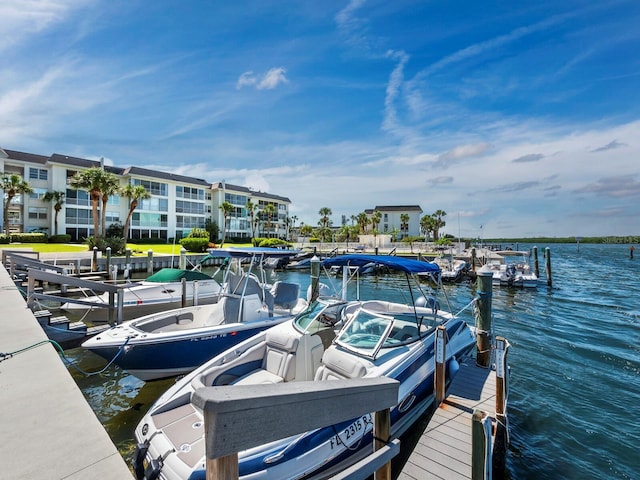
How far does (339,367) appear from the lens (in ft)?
17.0

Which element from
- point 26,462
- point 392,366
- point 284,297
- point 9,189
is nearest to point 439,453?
point 392,366

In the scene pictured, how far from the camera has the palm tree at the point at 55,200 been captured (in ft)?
135

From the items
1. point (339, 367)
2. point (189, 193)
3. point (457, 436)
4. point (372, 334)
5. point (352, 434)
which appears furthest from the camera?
point (189, 193)

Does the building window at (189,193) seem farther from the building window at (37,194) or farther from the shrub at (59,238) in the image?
the shrub at (59,238)

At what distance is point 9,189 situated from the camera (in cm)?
3725

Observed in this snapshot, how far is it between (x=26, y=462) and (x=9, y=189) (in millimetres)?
48149

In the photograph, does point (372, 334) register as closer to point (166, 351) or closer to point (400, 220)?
point (166, 351)

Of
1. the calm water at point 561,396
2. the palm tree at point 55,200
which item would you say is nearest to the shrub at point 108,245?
the palm tree at point 55,200

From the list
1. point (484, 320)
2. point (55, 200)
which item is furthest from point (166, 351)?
point (55, 200)

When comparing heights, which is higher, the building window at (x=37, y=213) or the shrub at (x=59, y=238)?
the building window at (x=37, y=213)

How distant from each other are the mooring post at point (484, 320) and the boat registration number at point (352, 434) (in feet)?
14.0

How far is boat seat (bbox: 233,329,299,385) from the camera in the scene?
5.77 metres

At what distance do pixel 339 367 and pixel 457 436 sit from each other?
2071 millimetres

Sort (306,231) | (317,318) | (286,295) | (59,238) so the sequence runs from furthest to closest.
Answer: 1. (306,231)
2. (59,238)
3. (286,295)
4. (317,318)
